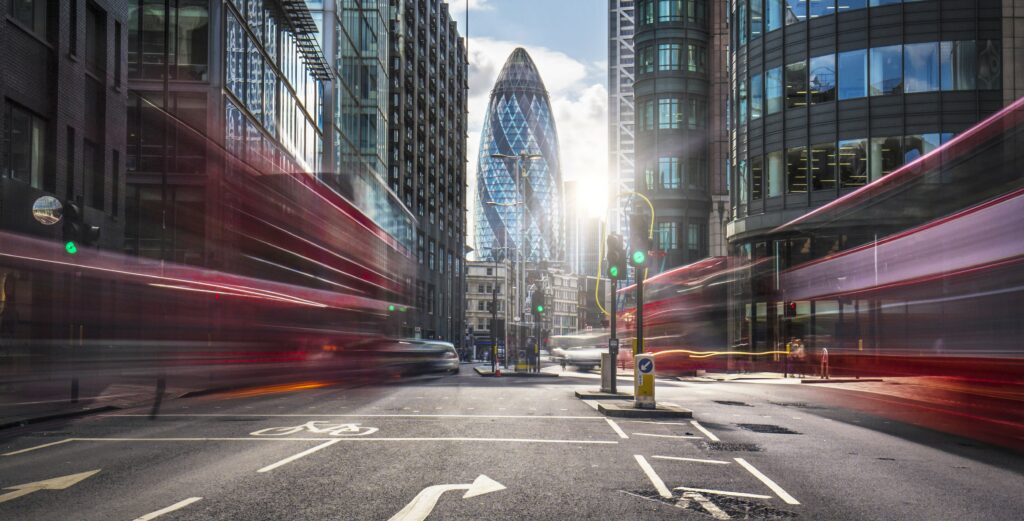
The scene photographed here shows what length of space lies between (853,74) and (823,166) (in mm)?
4481

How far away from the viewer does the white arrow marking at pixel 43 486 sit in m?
8.66

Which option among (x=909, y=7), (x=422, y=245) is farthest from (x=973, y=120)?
(x=422, y=245)

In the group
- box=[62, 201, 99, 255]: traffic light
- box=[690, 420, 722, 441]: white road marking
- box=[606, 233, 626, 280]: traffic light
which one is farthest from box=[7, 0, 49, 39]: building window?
box=[690, 420, 722, 441]: white road marking

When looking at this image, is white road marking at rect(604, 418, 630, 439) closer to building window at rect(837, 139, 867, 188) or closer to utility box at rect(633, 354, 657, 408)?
utility box at rect(633, 354, 657, 408)

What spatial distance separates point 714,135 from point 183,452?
6755 centimetres

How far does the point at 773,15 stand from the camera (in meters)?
47.2

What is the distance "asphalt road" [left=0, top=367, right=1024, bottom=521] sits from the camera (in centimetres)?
815

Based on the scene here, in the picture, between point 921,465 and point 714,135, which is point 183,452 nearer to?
point 921,465

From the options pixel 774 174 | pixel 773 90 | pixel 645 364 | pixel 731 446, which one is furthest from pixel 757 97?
pixel 731 446

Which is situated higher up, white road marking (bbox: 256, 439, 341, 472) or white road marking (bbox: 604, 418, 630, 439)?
white road marking (bbox: 256, 439, 341, 472)

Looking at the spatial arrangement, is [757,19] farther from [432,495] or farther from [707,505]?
[432,495]

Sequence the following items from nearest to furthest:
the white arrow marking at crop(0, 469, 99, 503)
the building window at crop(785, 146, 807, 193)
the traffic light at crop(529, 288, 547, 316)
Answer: the white arrow marking at crop(0, 469, 99, 503) → the traffic light at crop(529, 288, 547, 316) → the building window at crop(785, 146, 807, 193)

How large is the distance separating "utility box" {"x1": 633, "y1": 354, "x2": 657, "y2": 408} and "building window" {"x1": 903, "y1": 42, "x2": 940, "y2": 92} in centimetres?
2980

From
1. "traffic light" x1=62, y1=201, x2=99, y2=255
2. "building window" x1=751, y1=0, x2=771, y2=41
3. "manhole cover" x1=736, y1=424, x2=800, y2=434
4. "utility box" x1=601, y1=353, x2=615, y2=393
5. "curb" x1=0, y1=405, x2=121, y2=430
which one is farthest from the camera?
"building window" x1=751, y1=0, x2=771, y2=41
